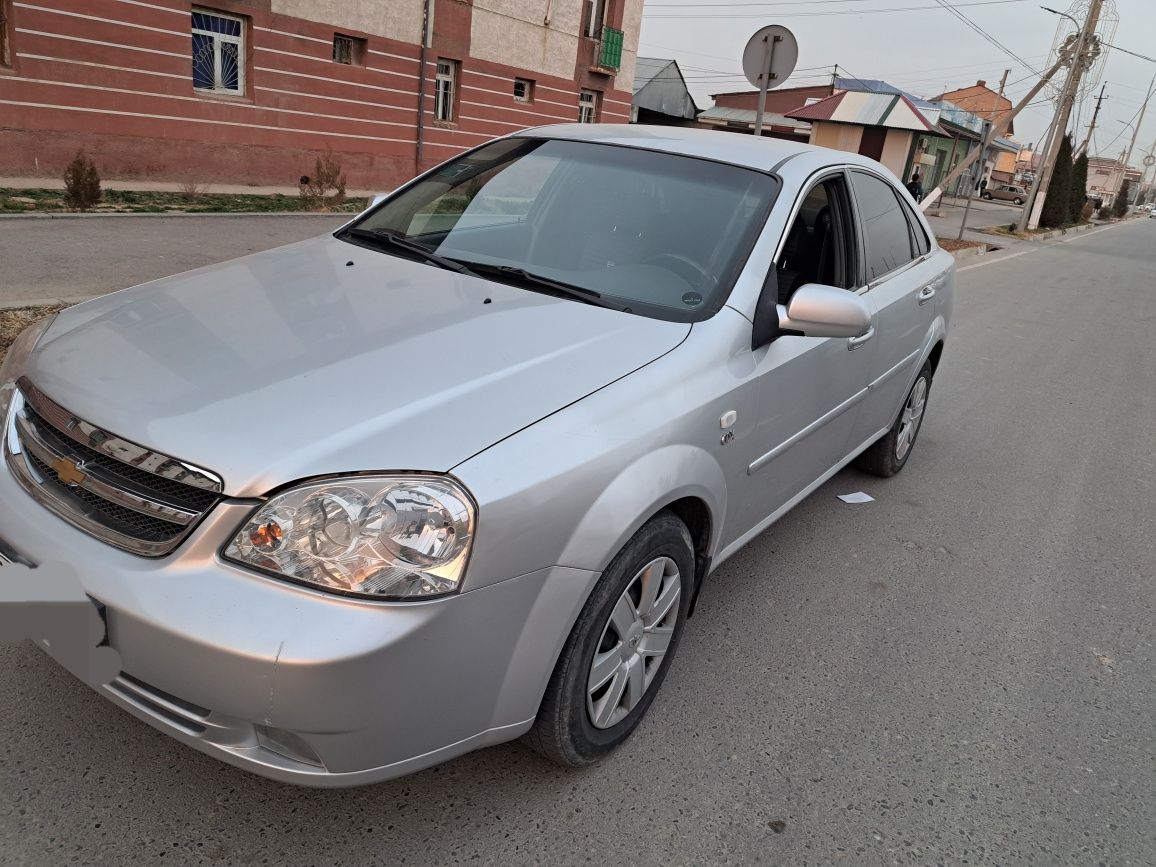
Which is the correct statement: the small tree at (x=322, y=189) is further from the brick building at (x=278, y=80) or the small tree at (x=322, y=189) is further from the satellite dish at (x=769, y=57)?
the satellite dish at (x=769, y=57)

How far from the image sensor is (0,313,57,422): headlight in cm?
234

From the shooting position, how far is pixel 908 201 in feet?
15.4

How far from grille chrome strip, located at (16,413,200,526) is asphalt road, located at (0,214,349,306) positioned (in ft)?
15.5

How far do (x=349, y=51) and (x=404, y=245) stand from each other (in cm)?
1812

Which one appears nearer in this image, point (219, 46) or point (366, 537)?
point (366, 537)

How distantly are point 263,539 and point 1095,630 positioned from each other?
3.30 meters

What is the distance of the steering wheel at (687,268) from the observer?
285cm

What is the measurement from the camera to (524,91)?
79.2 ft

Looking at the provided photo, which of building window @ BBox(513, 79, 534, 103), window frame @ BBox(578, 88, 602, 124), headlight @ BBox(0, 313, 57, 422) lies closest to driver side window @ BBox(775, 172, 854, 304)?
headlight @ BBox(0, 313, 57, 422)

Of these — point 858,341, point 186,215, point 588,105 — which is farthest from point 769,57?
point 588,105

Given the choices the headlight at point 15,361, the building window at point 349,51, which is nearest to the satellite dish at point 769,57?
the headlight at point 15,361

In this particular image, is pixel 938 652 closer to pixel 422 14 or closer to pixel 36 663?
pixel 36 663

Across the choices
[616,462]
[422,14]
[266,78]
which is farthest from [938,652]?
[422,14]

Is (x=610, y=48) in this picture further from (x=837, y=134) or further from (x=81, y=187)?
(x=837, y=134)
